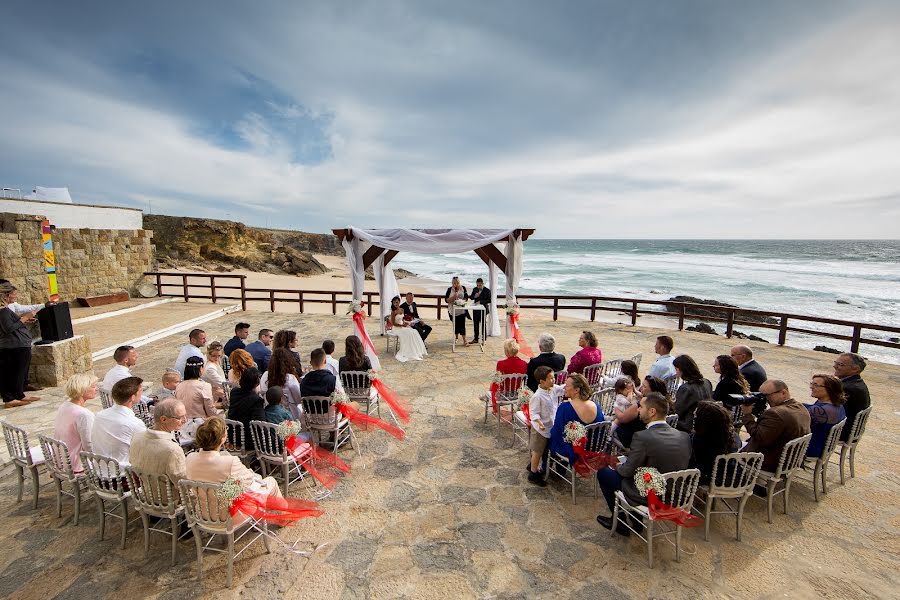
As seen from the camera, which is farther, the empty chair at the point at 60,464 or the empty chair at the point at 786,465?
the empty chair at the point at 786,465

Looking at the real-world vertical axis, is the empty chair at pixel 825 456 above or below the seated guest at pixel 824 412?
below

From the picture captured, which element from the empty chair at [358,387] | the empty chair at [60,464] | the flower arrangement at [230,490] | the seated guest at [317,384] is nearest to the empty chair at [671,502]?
the flower arrangement at [230,490]

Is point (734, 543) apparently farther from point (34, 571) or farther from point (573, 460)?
point (34, 571)

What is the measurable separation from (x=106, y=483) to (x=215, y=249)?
34.2 metres

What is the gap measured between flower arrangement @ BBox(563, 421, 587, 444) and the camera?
195 centimetres

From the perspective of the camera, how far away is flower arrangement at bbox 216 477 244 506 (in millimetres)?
2785

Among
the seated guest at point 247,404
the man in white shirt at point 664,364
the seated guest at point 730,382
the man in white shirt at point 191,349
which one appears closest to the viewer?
the seated guest at point 247,404

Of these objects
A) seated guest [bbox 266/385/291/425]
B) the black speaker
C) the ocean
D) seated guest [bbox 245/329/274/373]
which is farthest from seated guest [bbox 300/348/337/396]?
the ocean

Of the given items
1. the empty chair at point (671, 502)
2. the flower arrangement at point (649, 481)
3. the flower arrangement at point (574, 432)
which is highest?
the flower arrangement at point (574, 432)

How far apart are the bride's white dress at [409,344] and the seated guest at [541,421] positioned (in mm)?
4498

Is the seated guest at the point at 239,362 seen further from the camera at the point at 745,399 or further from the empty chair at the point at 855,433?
the empty chair at the point at 855,433

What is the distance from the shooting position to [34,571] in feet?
9.98

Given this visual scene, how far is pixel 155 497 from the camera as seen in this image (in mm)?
3068

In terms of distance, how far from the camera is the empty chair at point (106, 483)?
10.6ft
